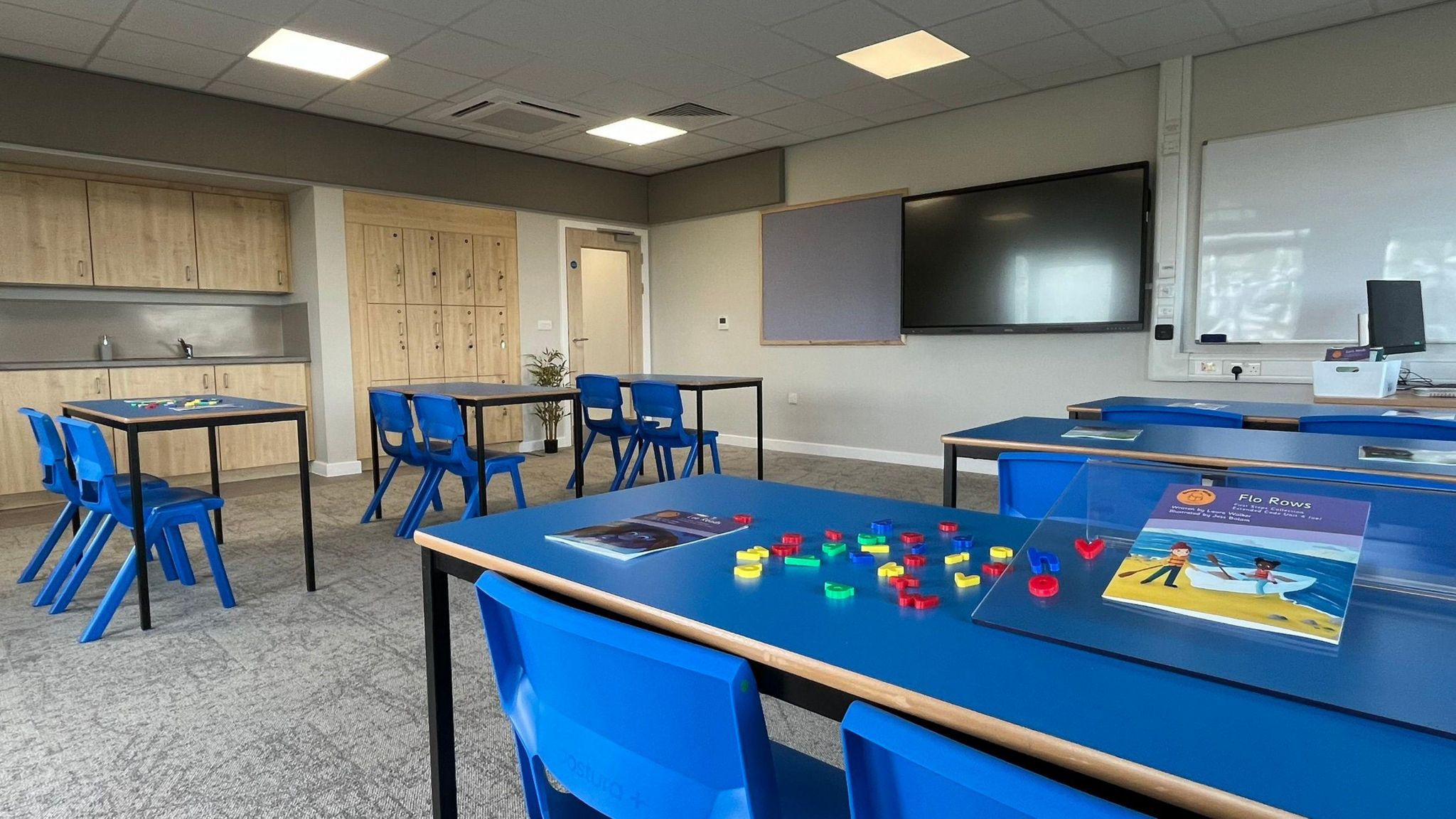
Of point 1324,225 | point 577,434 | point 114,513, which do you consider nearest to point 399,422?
point 577,434

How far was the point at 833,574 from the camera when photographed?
1084mm

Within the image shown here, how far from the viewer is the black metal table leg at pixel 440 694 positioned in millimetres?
1339

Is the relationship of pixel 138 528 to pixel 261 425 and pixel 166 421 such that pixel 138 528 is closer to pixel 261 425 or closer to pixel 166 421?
pixel 166 421

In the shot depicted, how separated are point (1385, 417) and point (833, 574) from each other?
2455mm

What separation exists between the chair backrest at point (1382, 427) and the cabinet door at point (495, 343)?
6.00m

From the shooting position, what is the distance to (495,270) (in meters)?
7.06

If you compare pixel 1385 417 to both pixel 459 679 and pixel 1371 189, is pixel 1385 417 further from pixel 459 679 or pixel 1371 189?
pixel 459 679

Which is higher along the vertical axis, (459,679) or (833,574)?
(833,574)

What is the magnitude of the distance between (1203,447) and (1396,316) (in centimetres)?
248

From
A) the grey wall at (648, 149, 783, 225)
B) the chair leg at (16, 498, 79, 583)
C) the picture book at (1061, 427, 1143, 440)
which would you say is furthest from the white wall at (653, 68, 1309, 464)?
the chair leg at (16, 498, 79, 583)

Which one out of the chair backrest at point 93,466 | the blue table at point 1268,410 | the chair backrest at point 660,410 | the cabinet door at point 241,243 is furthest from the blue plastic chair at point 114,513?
the blue table at point 1268,410

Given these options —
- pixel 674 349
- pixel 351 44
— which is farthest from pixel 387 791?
pixel 674 349

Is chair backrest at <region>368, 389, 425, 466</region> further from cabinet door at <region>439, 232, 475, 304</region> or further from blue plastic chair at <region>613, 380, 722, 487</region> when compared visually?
cabinet door at <region>439, 232, 475, 304</region>

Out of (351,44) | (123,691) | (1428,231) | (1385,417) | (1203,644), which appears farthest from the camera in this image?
(351,44)
